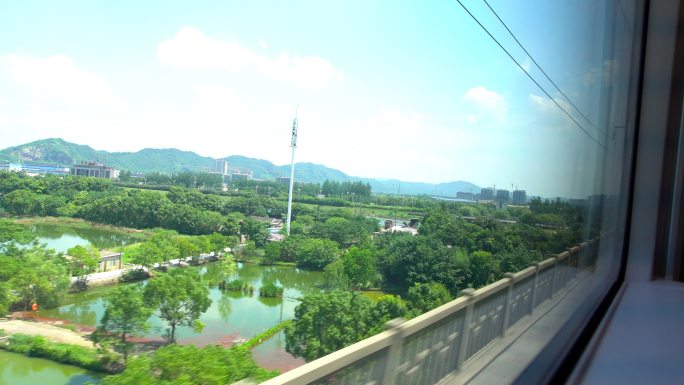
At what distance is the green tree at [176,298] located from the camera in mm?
738

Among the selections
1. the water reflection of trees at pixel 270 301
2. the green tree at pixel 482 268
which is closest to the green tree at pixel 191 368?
the water reflection of trees at pixel 270 301

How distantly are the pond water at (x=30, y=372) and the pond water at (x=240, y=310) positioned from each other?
76 millimetres

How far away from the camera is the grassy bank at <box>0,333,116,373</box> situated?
1.95 feet

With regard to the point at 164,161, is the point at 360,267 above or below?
below

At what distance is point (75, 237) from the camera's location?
71 centimetres

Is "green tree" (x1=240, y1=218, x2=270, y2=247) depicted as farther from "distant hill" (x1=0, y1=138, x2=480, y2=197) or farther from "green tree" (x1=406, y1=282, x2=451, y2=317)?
"green tree" (x1=406, y1=282, x2=451, y2=317)

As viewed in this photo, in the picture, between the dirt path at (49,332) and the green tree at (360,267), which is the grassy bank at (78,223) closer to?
the dirt path at (49,332)

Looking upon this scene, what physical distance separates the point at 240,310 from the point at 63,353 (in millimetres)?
274

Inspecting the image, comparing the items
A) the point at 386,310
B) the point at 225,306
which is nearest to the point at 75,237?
the point at 225,306

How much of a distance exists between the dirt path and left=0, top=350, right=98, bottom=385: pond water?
0.03 m

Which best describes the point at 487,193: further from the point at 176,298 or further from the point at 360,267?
the point at 176,298

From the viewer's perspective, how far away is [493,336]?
181 centimetres

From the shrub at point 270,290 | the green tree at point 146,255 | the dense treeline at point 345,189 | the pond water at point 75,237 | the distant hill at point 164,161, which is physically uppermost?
the distant hill at point 164,161

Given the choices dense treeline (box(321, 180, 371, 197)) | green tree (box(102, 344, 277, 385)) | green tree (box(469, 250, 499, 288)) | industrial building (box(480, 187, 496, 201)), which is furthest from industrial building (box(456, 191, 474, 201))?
green tree (box(102, 344, 277, 385))
